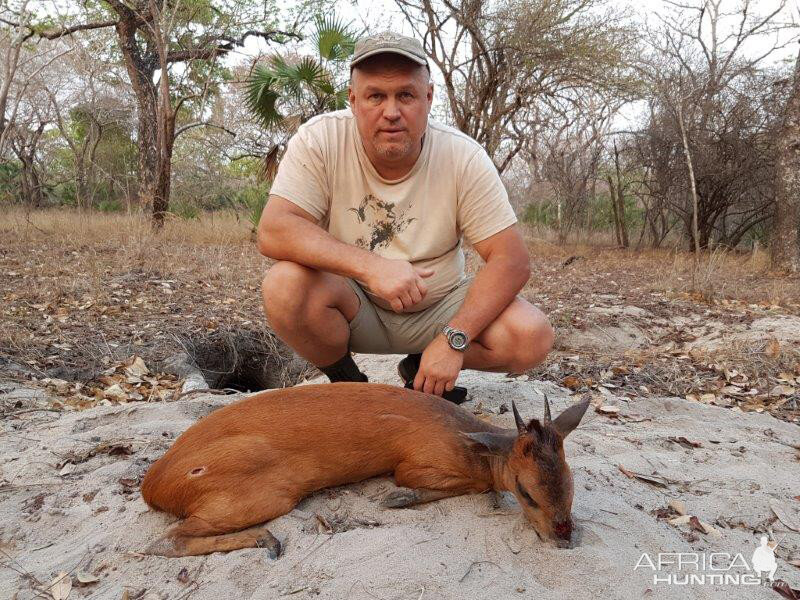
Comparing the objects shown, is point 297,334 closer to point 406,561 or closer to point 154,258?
point 406,561

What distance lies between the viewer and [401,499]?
221 centimetres

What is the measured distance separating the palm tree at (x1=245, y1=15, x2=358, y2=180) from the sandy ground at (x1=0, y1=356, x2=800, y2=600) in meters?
8.30

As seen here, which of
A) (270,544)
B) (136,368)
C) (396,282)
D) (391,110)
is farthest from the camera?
(136,368)

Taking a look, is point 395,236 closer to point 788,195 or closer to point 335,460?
point 335,460

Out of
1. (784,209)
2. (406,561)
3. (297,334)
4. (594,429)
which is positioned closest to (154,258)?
(297,334)

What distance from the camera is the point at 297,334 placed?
2.99 m

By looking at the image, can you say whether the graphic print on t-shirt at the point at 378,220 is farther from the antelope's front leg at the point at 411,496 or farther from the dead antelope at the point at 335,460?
the antelope's front leg at the point at 411,496

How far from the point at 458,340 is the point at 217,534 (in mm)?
1229

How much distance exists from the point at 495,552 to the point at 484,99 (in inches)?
421

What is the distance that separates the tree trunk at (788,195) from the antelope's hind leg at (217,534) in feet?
30.5

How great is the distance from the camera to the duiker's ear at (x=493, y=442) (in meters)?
2.05

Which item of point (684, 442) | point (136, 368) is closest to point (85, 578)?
point (136, 368)

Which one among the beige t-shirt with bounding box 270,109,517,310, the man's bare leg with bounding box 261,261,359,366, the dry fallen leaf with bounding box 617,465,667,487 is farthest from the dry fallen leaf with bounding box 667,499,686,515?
the man's bare leg with bounding box 261,261,359,366

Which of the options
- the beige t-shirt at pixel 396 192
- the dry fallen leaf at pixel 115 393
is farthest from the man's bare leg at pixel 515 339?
the dry fallen leaf at pixel 115 393
